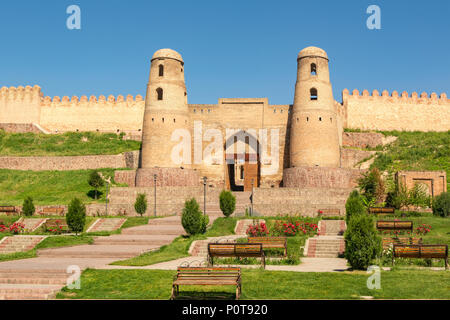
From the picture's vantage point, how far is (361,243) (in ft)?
34.4

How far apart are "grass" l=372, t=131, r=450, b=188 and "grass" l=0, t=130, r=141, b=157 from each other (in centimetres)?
1792

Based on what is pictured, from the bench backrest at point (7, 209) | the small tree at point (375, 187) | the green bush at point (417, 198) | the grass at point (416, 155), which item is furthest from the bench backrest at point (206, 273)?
the grass at point (416, 155)

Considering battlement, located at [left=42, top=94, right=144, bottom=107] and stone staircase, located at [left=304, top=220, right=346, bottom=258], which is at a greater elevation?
battlement, located at [left=42, top=94, right=144, bottom=107]

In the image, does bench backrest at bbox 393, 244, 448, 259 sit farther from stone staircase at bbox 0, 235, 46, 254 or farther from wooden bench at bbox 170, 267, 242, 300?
stone staircase at bbox 0, 235, 46, 254

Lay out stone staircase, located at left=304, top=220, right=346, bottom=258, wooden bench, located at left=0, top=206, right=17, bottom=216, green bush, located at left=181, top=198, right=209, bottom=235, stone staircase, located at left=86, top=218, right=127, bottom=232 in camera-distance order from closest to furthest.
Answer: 1. stone staircase, located at left=304, top=220, right=346, bottom=258
2. green bush, located at left=181, top=198, right=209, bottom=235
3. stone staircase, located at left=86, top=218, right=127, bottom=232
4. wooden bench, located at left=0, top=206, right=17, bottom=216

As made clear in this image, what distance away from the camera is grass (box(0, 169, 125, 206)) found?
2822cm

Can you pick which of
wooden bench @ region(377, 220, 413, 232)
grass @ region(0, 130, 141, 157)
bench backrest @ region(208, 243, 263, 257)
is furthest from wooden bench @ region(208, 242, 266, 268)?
grass @ region(0, 130, 141, 157)

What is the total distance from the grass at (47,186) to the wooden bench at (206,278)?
64.3 feet

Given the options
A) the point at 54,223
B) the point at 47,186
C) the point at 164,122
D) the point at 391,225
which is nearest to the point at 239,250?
the point at 391,225

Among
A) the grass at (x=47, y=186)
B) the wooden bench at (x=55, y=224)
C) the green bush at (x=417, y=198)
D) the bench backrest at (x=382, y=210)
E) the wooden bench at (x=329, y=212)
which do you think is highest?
the grass at (x=47, y=186)

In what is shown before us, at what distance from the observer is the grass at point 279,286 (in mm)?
8133

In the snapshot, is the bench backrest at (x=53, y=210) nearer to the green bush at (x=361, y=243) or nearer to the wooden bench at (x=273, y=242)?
the wooden bench at (x=273, y=242)

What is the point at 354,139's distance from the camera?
36844mm
